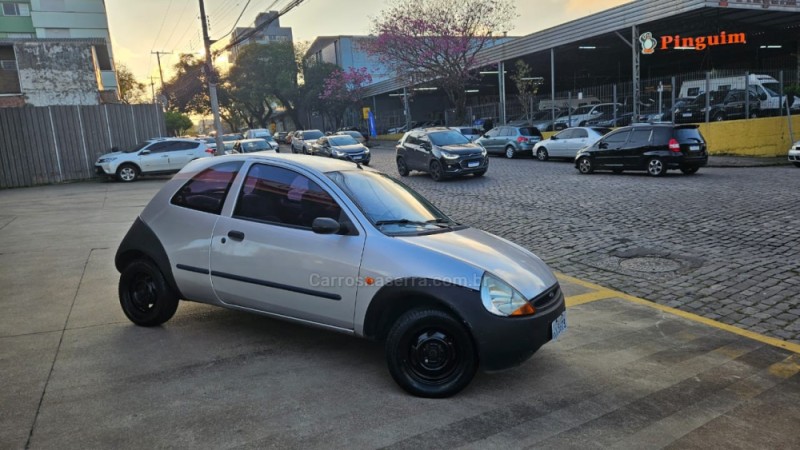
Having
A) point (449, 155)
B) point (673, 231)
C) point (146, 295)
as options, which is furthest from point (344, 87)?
point (146, 295)

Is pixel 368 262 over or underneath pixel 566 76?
underneath

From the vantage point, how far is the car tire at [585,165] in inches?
690

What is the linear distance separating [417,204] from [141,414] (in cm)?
269

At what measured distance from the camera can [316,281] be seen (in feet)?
13.5

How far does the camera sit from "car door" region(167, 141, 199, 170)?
2178 centimetres

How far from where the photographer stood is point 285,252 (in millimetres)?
4250

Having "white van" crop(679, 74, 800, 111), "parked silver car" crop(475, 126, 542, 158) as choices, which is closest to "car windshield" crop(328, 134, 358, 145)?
"parked silver car" crop(475, 126, 542, 158)

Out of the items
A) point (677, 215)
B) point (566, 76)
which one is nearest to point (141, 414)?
point (677, 215)

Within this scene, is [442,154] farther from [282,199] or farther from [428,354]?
[428,354]

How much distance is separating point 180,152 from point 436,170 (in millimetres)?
11040

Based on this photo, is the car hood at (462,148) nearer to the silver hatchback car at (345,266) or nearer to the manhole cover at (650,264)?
the manhole cover at (650,264)

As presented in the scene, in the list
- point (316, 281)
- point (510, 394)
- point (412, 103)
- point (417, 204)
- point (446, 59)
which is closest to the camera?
point (510, 394)

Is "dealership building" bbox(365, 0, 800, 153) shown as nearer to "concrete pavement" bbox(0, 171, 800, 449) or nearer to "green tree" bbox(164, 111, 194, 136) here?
"concrete pavement" bbox(0, 171, 800, 449)

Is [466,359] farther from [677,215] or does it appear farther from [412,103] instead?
[412,103]
